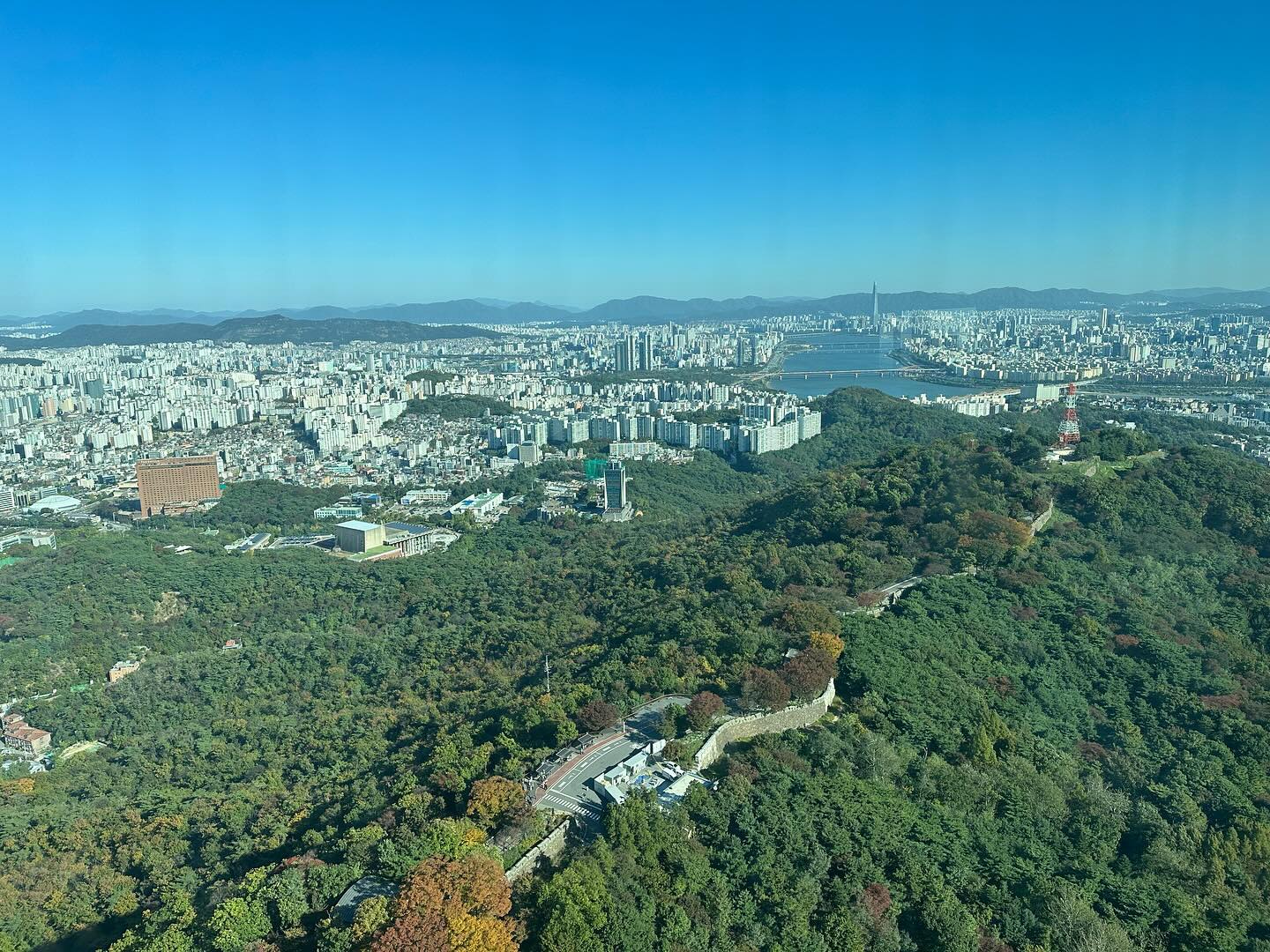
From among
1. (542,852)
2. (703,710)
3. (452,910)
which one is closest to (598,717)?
(703,710)

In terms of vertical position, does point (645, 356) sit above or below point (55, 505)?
above

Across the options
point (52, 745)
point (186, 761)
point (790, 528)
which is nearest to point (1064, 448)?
point (790, 528)

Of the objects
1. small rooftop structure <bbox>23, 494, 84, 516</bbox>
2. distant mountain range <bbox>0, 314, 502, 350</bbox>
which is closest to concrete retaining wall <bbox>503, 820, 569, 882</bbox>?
small rooftop structure <bbox>23, 494, 84, 516</bbox>

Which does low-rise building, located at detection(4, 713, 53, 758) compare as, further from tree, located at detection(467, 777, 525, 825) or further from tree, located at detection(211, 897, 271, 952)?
tree, located at detection(467, 777, 525, 825)

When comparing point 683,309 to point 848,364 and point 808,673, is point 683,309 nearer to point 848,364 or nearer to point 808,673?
point 848,364

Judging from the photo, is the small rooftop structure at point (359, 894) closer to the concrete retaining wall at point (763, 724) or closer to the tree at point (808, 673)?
the concrete retaining wall at point (763, 724)
